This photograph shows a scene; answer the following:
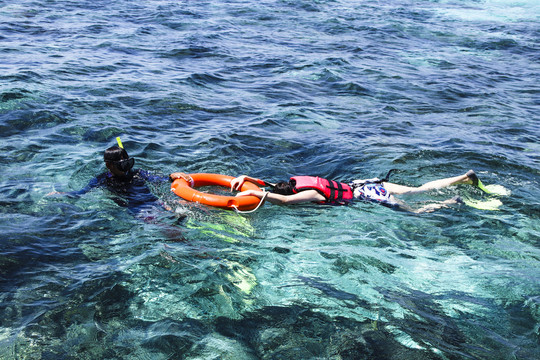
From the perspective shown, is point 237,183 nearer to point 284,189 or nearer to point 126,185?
point 284,189

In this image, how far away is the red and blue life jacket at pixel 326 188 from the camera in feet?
19.1

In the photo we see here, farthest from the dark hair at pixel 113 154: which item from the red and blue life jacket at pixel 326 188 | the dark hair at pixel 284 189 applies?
the red and blue life jacket at pixel 326 188

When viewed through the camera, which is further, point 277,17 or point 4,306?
point 277,17

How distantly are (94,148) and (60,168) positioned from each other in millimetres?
860

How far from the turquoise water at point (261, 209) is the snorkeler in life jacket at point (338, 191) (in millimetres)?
154

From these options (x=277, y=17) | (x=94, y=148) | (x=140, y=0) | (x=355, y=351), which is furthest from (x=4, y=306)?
(x=140, y=0)

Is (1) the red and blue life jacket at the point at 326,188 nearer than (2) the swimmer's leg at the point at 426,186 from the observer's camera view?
Yes

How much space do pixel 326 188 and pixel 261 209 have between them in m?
0.84

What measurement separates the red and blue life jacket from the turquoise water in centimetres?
14

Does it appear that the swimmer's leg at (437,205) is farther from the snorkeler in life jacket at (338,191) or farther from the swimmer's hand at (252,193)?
the swimmer's hand at (252,193)

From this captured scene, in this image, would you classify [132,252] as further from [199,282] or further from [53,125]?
[53,125]

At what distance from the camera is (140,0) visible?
20891mm

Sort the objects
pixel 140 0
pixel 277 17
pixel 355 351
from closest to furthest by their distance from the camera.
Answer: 1. pixel 355 351
2. pixel 277 17
3. pixel 140 0

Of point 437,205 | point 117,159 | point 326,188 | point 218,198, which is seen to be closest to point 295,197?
point 326,188
